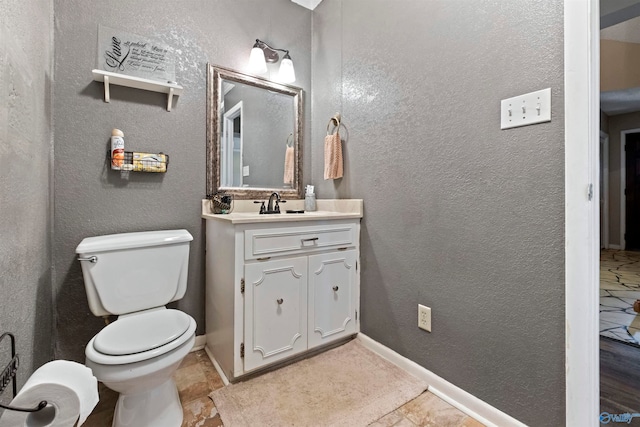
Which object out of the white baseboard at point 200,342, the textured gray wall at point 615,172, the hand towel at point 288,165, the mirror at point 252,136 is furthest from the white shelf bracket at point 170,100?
the textured gray wall at point 615,172

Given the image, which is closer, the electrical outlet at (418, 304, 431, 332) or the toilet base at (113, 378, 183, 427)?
the toilet base at (113, 378, 183, 427)

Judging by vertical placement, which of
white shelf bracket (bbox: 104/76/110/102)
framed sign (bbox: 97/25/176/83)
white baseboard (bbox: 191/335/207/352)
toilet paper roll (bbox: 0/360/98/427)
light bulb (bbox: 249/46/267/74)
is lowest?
white baseboard (bbox: 191/335/207/352)

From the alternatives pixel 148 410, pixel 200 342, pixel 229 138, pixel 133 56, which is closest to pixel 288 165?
pixel 229 138

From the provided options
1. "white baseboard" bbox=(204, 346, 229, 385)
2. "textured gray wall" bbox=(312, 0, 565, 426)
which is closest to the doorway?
"textured gray wall" bbox=(312, 0, 565, 426)

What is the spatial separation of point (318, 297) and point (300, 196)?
857mm

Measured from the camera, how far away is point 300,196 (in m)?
2.19

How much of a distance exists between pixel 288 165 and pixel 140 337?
1.42 metres

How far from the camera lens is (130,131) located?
5.14 ft

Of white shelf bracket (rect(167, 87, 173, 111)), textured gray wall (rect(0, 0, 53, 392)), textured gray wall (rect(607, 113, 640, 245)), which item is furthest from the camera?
textured gray wall (rect(607, 113, 640, 245))

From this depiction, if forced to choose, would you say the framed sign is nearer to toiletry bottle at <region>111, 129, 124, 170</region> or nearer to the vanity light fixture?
toiletry bottle at <region>111, 129, 124, 170</region>

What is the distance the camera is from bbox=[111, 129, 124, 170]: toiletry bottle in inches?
57.7

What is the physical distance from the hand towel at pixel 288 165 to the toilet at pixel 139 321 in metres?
0.88

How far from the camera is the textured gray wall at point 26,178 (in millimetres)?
820

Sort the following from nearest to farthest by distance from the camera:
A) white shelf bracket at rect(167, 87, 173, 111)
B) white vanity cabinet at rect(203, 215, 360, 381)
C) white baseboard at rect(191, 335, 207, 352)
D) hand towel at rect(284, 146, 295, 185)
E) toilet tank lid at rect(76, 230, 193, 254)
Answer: toilet tank lid at rect(76, 230, 193, 254) → white vanity cabinet at rect(203, 215, 360, 381) → white shelf bracket at rect(167, 87, 173, 111) → white baseboard at rect(191, 335, 207, 352) → hand towel at rect(284, 146, 295, 185)
